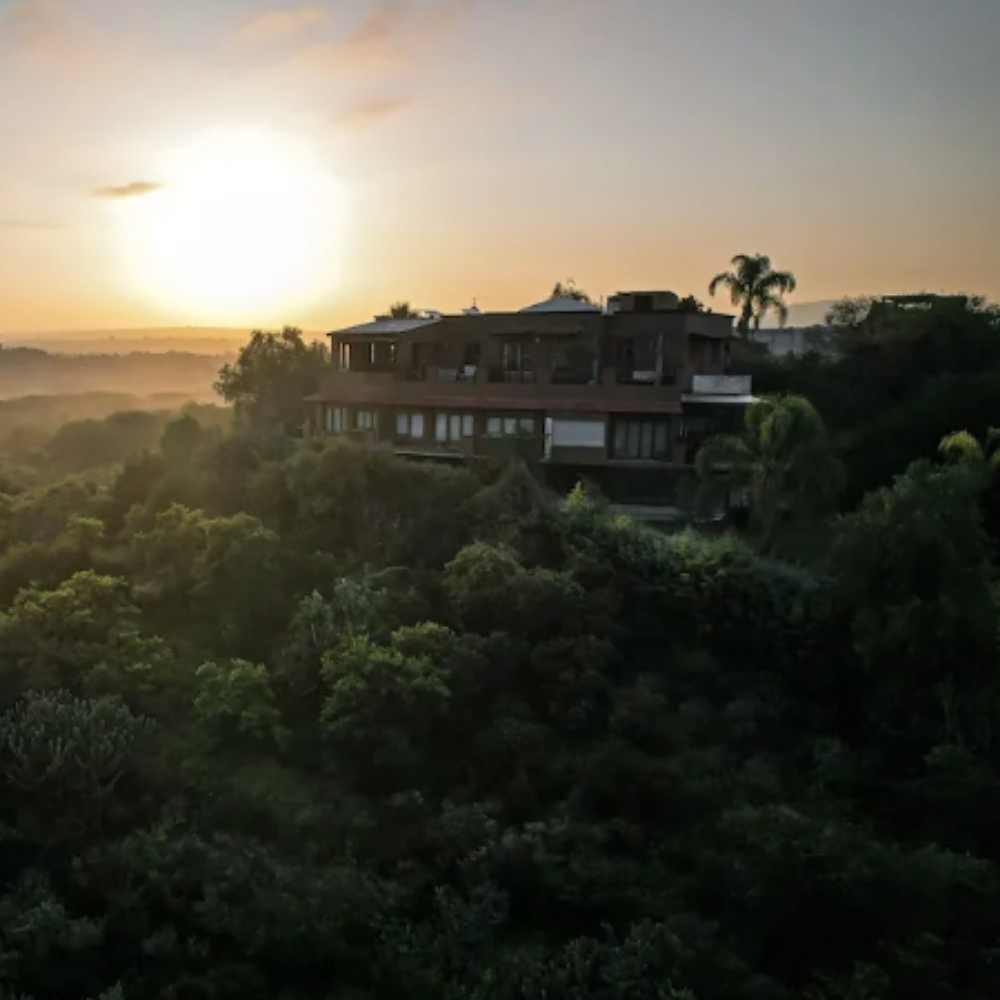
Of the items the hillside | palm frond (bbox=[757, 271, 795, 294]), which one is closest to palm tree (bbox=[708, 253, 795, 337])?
palm frond (bbox=[757, 271, 795, 294])

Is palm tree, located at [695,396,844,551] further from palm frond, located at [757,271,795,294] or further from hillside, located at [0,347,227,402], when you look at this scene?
hillside, located at [0,347,227,402]

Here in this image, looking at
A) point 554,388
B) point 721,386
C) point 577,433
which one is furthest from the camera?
point 721,386

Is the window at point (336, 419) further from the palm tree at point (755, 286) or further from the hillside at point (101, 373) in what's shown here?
the hillside at point (101, 373)

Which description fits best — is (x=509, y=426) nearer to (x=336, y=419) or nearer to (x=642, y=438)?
(x=642, y=438)

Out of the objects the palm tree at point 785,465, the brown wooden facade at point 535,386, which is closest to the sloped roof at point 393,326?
the brown wooden facade at point 535,386

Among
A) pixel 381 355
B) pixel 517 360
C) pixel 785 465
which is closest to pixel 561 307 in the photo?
pixel 517 360

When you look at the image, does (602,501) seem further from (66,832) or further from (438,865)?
(66,832)
